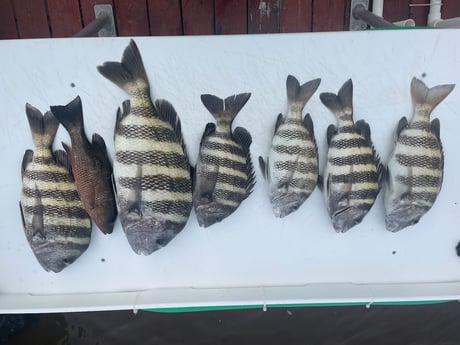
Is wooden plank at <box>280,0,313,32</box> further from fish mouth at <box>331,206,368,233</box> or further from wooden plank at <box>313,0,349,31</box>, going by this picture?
fish mouth at <box>331,206,368,233</box>

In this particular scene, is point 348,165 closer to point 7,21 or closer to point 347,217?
point 347,217

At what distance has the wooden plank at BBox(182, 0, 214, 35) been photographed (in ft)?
5.44

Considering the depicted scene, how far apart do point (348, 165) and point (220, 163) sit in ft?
1.53

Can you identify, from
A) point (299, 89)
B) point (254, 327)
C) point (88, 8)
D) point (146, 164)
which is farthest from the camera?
point (254, 327)

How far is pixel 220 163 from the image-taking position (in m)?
1.24

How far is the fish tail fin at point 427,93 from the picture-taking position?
1.28m

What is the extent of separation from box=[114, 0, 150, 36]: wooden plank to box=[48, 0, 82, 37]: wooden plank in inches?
7.7

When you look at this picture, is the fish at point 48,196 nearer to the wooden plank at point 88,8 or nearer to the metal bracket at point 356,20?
the wooden plank at point 88,8

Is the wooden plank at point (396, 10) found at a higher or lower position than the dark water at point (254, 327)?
higher

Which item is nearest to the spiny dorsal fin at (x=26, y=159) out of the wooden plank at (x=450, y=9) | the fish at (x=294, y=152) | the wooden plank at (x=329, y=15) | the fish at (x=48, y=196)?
the fish at (x=48, y=196)

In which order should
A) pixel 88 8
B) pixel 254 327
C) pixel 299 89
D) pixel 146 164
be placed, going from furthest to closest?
pixel 254 327
pixel 88 8
pixel 299 89
pixel 146 164

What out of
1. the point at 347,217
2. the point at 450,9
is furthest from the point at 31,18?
the point at 450,9

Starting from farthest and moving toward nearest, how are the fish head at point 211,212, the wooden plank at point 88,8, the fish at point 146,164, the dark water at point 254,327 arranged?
the dark water at point 254,327 < the wooden plank at point 88,8 < the fish head at point 211,212 < the fish at point 146,164

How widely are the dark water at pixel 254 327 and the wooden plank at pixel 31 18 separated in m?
1.79
